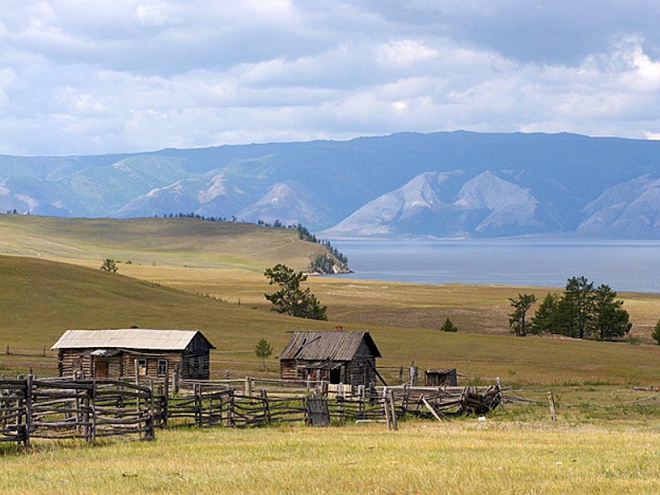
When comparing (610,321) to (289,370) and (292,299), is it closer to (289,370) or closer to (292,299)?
(292,299)

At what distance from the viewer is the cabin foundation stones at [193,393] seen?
24219 mm

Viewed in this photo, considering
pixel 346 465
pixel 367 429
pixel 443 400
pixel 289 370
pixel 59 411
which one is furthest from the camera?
pixel 289 370

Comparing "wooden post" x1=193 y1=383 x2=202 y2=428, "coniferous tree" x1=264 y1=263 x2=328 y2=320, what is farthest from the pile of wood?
"coniferous tree" x1=264 y1=263 x2=328 y2=320

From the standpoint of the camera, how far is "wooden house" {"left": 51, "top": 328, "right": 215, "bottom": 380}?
2194 inches

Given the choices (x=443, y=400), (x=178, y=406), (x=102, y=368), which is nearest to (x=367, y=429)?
(x=178, y=406)

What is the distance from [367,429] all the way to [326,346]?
2194cm

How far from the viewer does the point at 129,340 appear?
187 feet

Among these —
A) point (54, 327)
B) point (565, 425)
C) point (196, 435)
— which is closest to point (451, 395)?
point (565, 425)

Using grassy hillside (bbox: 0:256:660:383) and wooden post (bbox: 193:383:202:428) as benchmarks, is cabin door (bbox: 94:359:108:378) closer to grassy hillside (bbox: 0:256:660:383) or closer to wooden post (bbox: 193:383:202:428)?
Result: grassy hillside (bbox: 0:256:660:383)

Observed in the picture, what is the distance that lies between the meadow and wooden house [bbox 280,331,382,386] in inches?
191

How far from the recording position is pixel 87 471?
61.6ft

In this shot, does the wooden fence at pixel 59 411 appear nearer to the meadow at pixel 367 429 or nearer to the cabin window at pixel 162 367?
the meadow at pixel 367 429

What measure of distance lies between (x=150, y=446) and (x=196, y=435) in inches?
161

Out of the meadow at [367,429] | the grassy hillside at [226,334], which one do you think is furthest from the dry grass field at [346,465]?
the grassy hillside at [226,334]
